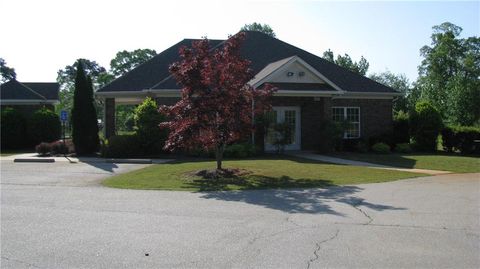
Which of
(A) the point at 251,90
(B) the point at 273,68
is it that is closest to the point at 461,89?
(B) the point at 273,68

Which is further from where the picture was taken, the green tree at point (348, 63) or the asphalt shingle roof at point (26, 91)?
the green tree at point (348, 63)

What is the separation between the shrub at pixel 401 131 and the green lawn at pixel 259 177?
31.2 ft

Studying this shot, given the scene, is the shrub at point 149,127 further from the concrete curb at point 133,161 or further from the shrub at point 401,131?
the shrub at point 401,131

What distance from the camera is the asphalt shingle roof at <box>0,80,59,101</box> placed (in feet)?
116

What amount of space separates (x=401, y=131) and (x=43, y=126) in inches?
900

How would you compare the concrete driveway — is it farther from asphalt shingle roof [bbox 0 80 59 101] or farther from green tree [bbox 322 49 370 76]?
green tree [bbox 322 49 370 76]

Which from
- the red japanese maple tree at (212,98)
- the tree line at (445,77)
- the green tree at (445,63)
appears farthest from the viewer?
the green tree at (445,63)

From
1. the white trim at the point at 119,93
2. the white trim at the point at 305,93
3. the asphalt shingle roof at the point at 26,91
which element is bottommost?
the white trim at the point at 305,93

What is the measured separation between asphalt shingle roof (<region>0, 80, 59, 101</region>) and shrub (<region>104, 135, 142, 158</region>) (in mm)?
15945

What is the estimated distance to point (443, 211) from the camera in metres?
9.43

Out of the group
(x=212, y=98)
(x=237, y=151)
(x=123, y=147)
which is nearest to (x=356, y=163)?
(x=237, y=151)

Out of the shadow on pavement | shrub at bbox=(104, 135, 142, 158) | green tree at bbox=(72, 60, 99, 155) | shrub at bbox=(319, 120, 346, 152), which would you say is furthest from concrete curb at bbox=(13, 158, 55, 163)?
shrub at bbox=(319, 120, 346, 152)

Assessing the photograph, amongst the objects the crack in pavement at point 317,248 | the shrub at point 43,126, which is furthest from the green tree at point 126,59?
the crack in pavement at point 317,248

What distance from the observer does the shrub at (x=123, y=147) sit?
22.3 meters
